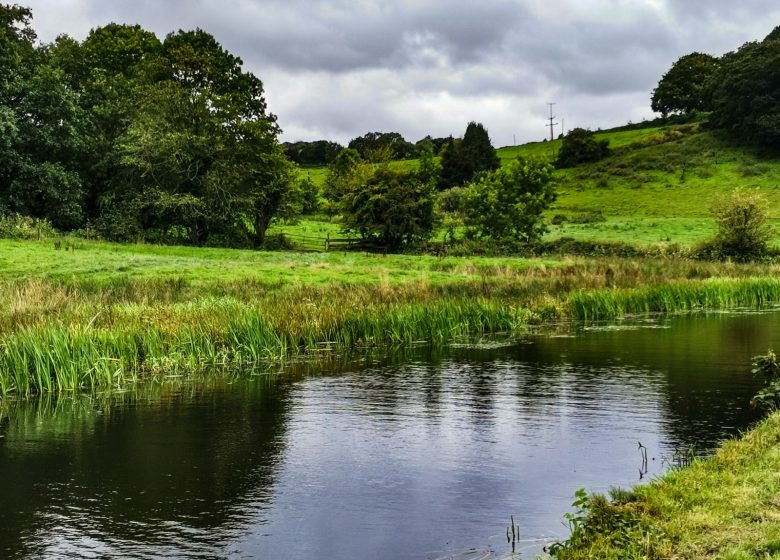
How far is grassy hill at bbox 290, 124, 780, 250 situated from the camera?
227 feet

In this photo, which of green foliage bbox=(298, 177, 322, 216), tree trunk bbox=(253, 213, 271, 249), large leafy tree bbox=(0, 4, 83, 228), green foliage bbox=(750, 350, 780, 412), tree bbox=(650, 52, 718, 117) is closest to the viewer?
green foliage bbox=(750, 350, 780, 412)

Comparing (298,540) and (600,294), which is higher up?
(600,294)

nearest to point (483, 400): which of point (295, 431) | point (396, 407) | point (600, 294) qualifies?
point (396, 407)

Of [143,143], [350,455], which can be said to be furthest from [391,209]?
[350,455]

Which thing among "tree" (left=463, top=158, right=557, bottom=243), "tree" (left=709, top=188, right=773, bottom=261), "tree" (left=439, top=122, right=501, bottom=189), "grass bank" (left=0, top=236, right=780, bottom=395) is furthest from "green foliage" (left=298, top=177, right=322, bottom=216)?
"tree" (left=709, top=188, right=773, bottom=261)

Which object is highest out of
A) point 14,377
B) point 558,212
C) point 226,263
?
point 558,212

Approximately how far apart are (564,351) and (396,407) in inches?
374

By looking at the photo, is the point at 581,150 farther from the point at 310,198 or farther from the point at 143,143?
the point at 143,143

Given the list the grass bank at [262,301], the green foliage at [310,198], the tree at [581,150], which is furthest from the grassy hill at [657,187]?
the grass bank at [262,301]

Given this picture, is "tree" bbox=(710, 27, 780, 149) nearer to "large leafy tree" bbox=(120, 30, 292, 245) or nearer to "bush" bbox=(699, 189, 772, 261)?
"bush" bbox=(699, 189, 772, 261)

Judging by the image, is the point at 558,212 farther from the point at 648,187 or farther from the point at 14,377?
the point at 14,377

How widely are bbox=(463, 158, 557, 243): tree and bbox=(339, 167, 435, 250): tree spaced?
5.32 meters

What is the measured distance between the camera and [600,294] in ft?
112

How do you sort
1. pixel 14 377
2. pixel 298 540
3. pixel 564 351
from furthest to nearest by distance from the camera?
pixel 564 351
pixel 14 377
pixel 298 540
